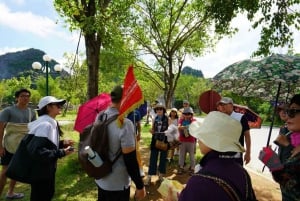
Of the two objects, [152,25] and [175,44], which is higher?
[152,25]

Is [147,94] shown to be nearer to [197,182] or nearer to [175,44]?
[175,44]

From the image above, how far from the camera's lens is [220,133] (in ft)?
6.49

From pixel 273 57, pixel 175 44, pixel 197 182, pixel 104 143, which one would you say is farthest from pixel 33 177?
pixel 175 44

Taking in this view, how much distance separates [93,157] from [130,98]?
69 centimetres

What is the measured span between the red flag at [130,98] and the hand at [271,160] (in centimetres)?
127

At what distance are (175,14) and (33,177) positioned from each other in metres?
15.7

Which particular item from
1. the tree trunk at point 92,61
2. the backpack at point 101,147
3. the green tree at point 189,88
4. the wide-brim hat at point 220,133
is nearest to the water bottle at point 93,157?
the backpack at point 101,147

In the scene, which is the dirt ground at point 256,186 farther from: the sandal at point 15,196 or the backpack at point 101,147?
the backpack at point 101,147

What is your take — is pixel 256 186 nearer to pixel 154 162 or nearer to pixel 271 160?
pixel 154 162

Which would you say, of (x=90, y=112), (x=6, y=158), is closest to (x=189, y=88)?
(x=90, y=112)

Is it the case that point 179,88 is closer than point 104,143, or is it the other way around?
point 104,143

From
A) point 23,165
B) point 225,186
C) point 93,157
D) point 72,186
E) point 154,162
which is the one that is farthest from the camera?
Answer: point 72,186

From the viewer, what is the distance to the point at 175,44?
17.7m

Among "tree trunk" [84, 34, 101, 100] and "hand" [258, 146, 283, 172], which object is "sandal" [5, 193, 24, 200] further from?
"hand" [258, 146, 283, 172]
